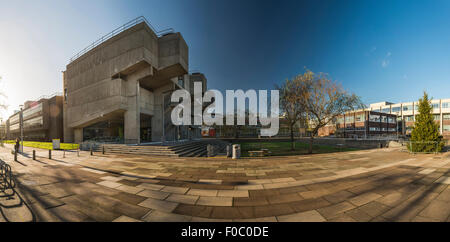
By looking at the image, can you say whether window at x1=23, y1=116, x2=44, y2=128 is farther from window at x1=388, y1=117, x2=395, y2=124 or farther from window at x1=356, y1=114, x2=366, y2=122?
window at x1=388, y1=117, x2=395, y2=124

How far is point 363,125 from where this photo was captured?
44344mm

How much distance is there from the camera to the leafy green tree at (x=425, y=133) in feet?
42.3

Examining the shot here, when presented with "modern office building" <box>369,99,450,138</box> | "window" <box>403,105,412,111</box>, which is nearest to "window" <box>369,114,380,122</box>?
"modern office building" <box>369,99,450,138</box>

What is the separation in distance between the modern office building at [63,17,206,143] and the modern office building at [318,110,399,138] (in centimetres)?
4774

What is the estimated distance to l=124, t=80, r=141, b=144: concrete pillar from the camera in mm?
21734

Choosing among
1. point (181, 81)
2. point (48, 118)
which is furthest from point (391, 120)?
point (48, 118)

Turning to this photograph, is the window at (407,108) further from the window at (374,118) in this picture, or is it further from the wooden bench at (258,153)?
the wooden bench at (258,153)

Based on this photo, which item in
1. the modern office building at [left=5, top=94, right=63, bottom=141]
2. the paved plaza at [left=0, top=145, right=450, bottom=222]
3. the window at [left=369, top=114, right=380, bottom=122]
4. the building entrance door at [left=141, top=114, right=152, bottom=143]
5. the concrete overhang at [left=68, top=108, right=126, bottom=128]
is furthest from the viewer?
the window at [left=369, top=114, right=380, bottom=122]

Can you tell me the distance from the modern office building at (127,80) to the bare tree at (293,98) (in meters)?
16.2
